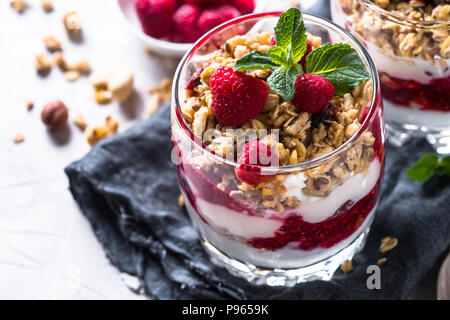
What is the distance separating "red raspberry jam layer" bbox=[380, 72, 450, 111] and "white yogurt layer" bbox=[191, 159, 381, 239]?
298 millimetres

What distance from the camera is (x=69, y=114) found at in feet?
5.47

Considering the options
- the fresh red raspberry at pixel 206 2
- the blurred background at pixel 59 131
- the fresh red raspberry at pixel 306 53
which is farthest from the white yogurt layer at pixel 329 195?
the fresh red raspberry at pixel 206 2

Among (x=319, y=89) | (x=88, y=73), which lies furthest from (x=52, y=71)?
(x=319, y=89)

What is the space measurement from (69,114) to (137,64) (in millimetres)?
255

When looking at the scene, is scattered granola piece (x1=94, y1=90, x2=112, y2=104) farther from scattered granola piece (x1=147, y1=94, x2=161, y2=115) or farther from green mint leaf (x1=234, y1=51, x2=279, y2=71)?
green mint leaf (x1=234, y1=51, x2=279, y2=71)

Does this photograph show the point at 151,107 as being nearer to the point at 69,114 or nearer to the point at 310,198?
the point at 69,114

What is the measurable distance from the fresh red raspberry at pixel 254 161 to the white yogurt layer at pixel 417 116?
538 mm

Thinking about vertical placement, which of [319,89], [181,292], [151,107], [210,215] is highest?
[319,89]

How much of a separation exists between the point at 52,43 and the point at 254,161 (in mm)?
1073

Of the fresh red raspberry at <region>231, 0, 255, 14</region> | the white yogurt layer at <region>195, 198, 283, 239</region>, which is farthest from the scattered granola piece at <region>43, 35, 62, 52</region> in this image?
the white yogurt layer at <region>195, 198, 283, 239</region>

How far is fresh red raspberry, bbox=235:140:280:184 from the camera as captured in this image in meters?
0.95

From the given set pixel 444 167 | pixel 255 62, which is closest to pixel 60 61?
pixel 255 62

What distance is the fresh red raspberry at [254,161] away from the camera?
0.95 m

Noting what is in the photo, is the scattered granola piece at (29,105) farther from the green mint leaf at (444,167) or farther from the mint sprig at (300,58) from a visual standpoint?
the green mint leaf at (444,167)
